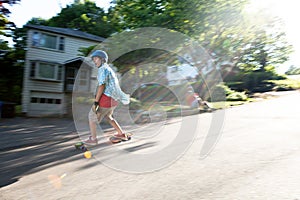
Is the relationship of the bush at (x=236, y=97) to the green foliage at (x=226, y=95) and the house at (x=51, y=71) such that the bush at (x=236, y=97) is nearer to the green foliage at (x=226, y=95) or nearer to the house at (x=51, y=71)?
the green foliage at (x=226, y=95)

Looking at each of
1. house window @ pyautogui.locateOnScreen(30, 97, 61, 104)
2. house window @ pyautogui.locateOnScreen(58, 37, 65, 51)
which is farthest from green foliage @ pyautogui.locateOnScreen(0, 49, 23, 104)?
house window @ pyautogui.locateOnScreen(58, 37, 65, 51)

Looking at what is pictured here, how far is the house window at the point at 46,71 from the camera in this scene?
21.6 meters

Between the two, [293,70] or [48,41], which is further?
[293,70]

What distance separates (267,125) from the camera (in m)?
6.85

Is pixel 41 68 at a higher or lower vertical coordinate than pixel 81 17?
lower

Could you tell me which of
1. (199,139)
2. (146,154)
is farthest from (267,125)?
(146,154)

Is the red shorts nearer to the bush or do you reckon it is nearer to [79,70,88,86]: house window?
the bush

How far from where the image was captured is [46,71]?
22219mm

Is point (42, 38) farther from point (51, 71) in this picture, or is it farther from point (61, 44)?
point (51, 71)

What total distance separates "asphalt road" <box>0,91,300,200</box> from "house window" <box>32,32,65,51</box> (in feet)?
62.4

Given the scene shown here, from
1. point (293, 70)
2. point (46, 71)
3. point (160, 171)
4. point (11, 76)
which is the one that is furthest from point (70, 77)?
point (293, 70)

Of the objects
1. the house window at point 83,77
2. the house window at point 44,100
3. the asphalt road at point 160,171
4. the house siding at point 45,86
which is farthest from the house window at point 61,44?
the asphalt road at point 160,171

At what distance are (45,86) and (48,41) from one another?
13.7 feet

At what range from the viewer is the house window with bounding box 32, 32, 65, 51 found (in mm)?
21891
